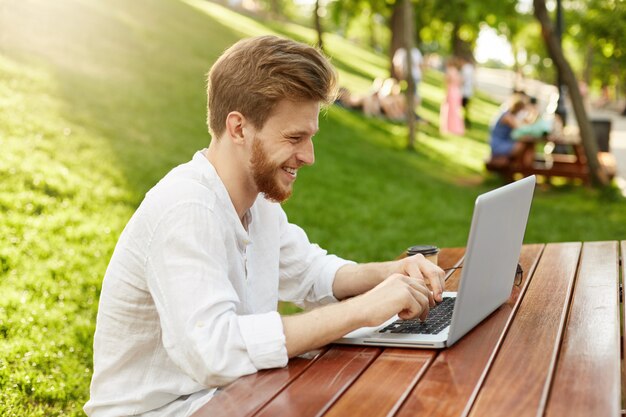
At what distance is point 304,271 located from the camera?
3170 millimetres

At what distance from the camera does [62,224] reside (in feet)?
20.8

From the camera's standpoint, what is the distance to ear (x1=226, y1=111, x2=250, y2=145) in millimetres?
2492

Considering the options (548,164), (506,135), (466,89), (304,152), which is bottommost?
(466,89)

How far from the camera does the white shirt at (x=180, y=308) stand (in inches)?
88.4

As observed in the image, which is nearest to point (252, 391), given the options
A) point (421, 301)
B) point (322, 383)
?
point (322, 383)

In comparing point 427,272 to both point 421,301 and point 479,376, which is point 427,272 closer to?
point 421,301

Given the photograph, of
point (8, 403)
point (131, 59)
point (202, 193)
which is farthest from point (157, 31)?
point (202, 193)

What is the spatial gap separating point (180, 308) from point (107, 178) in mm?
5742

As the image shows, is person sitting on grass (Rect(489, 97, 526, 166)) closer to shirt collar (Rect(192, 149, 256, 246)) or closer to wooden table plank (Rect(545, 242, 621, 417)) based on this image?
wooden table plank (Rect(545, 242, 621, 417))

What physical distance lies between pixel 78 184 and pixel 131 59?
723cm

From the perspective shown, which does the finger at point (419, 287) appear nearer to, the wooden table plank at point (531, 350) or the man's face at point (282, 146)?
the wooden table plank at point (531, 350)

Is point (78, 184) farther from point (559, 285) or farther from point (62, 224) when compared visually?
point (559, 285)

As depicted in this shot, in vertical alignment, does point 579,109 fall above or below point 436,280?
below

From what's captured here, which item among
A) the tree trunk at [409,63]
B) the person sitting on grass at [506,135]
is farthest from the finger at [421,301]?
the tree trunk at [409,63]
